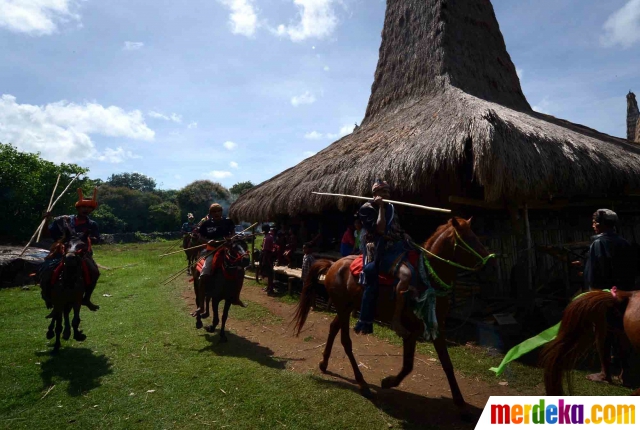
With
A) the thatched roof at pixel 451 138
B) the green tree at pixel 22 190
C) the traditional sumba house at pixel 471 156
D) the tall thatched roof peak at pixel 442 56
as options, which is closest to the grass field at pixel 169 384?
the traditional sumba house at pixel 471 156

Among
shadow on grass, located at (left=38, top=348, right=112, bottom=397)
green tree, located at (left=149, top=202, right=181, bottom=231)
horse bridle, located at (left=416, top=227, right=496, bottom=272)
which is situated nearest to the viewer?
horse bridle, located at (left=416, top=227, right=496, bottom=272)

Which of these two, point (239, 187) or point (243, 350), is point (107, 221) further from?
point (243, 350)

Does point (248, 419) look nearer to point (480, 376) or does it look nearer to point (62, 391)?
point (62, 391)

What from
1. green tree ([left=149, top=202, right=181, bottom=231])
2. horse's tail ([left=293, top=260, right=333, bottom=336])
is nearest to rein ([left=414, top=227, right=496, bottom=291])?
horse's tail ([left=293, top=260, right=333, bottom=336])

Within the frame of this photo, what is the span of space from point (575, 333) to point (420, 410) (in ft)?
5.81

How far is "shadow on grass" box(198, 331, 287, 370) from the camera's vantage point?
510cm

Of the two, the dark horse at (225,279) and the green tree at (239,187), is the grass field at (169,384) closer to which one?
the dark horse at (225,279)

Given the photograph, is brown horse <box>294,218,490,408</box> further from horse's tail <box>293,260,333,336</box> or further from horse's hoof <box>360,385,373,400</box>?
horse's tail <box>293,260,333,336</box>

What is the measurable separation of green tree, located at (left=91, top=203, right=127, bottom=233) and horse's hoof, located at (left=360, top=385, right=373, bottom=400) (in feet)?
118

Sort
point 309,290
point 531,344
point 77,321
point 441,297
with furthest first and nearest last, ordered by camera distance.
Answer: point 77,321 < point 309,290 < point 441,297 < point 531,344

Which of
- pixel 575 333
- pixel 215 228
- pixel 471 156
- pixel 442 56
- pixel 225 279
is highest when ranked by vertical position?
pixel 442 56

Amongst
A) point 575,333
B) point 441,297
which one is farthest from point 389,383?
point 575,333

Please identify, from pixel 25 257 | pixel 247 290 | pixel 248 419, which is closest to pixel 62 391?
pixel 248 419

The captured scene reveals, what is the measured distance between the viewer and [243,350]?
5.61 metres
